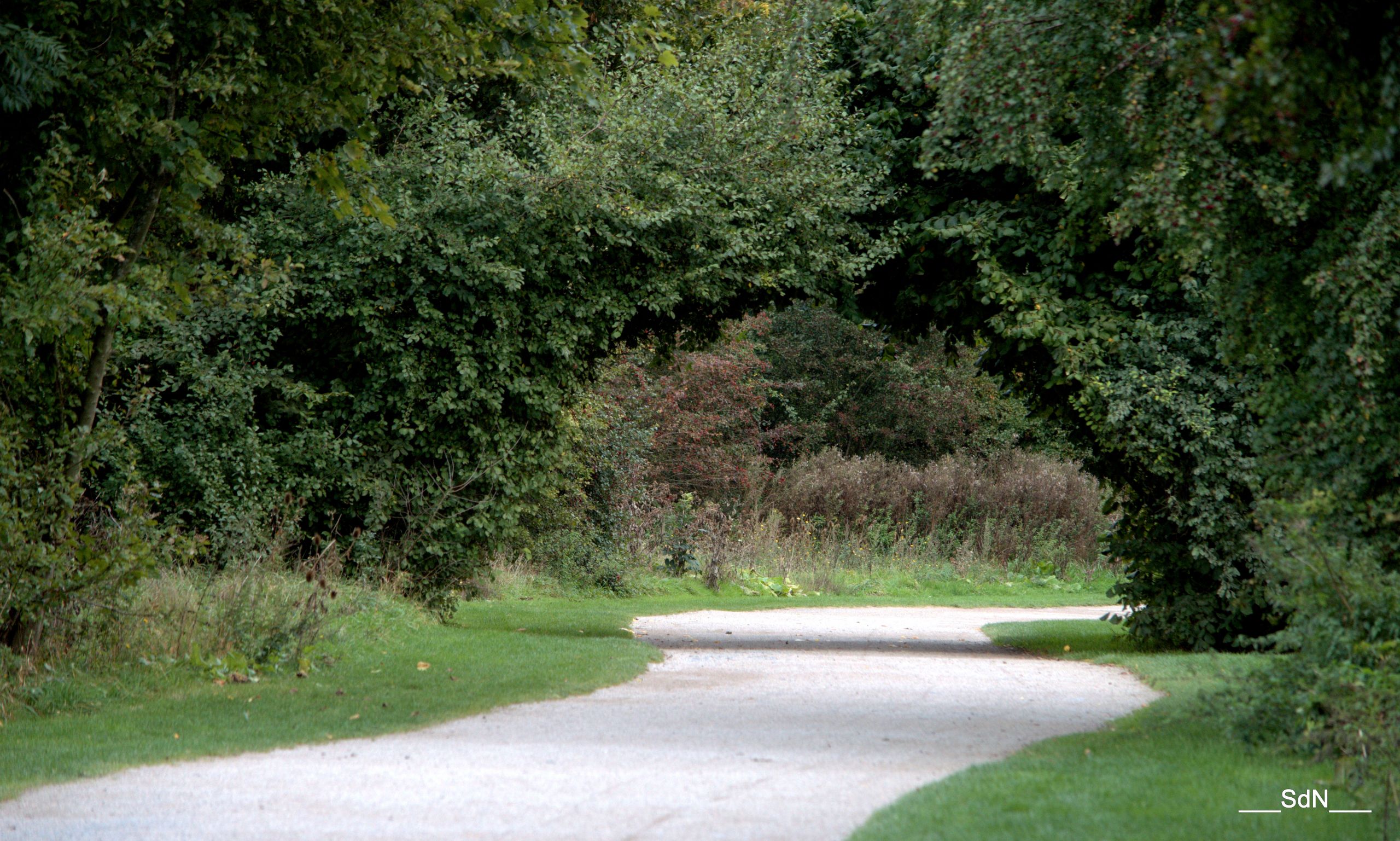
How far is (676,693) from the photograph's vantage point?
364 inches

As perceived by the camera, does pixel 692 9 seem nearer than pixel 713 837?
No

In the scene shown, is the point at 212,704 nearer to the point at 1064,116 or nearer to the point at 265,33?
the point at 265,33

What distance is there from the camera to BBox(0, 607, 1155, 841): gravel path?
5039mm

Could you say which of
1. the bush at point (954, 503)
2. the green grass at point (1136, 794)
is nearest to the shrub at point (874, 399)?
the bush at point (954, 503)

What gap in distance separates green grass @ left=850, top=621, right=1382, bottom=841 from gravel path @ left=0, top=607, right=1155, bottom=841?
Result: 0.98 feet

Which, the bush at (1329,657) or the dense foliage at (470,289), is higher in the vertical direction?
the dense foliage at (470,289)

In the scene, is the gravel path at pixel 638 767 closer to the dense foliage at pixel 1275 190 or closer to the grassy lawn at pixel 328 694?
the grassy lawn at pixel 328 694

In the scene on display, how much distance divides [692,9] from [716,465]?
1166cm

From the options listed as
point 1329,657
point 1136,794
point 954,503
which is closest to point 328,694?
point 1136,794

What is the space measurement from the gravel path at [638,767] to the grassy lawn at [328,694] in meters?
0.34

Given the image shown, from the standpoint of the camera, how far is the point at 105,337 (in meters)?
8.96

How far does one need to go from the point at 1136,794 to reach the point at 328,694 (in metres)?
5.54

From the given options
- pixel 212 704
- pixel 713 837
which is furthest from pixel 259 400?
pixel 713 837

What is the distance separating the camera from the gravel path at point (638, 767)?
504 cm
